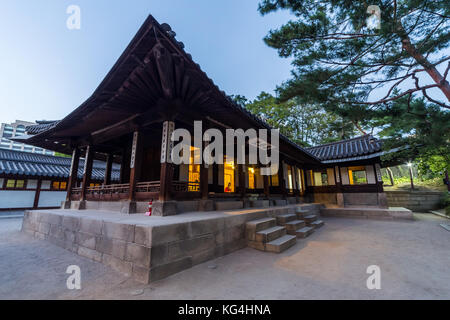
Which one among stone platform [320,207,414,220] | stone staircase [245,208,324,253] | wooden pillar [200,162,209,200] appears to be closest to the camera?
stone staircase [245,208,324,253]

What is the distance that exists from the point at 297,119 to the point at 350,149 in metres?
9.79

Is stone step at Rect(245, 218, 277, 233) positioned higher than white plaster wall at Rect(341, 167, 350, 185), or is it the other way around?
white plaster wall at Rect(341, 167, 350, 185)

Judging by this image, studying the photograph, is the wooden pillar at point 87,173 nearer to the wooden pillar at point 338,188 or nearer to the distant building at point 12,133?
the wooden pillar at point 338,188

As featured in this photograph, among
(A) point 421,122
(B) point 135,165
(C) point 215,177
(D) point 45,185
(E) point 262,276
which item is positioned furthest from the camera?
(D) point 45,185

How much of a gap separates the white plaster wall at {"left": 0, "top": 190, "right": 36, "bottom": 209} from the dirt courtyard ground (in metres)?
11.4

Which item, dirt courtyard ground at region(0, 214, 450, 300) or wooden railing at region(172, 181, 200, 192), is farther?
wooden railing at region(172, 181, 200, 192)

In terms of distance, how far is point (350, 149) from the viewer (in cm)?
1384

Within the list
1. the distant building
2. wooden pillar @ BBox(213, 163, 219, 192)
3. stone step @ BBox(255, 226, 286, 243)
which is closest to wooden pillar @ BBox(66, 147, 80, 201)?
wooden pillar @ BBox(213, 163, 219, 192)

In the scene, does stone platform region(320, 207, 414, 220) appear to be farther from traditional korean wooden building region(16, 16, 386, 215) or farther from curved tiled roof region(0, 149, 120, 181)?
curved tiled roof region(0, 149, 120, 181)

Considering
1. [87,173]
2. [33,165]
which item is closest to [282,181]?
[87,173]

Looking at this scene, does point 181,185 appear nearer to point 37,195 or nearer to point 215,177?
point 215,177

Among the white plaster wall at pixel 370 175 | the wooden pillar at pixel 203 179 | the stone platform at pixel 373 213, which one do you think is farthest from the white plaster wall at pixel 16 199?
the white plaster wall at pixel 370 175

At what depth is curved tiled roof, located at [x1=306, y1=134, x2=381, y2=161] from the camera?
1216 centimetres

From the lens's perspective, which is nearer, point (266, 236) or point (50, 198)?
point (266, 236)
